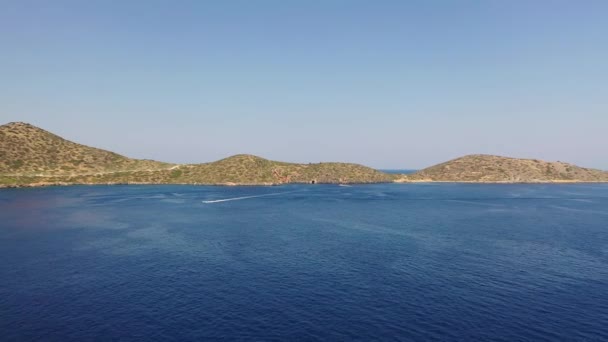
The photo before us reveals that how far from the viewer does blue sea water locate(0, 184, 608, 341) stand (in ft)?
178

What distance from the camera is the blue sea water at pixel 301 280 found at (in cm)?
5425

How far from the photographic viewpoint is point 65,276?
248 feet

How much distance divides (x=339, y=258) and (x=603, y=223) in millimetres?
Answer: 117725

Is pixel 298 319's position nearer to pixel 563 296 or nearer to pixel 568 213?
pixel 563 296

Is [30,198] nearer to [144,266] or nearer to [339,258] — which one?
[144,266]

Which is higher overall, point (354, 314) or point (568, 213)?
point (568, 213)

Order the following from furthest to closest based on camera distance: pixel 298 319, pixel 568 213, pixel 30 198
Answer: pixel 30 198, pixel 568 213, pixel 298 319

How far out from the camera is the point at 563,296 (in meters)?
66.8

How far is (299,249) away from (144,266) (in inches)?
1555

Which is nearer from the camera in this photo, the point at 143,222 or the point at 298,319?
the point at 298,319

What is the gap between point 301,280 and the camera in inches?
2963

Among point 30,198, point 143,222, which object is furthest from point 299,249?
point 30,198

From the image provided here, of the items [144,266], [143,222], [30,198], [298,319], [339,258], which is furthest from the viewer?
[30,198]

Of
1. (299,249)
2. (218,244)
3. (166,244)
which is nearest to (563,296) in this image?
(299,249)
